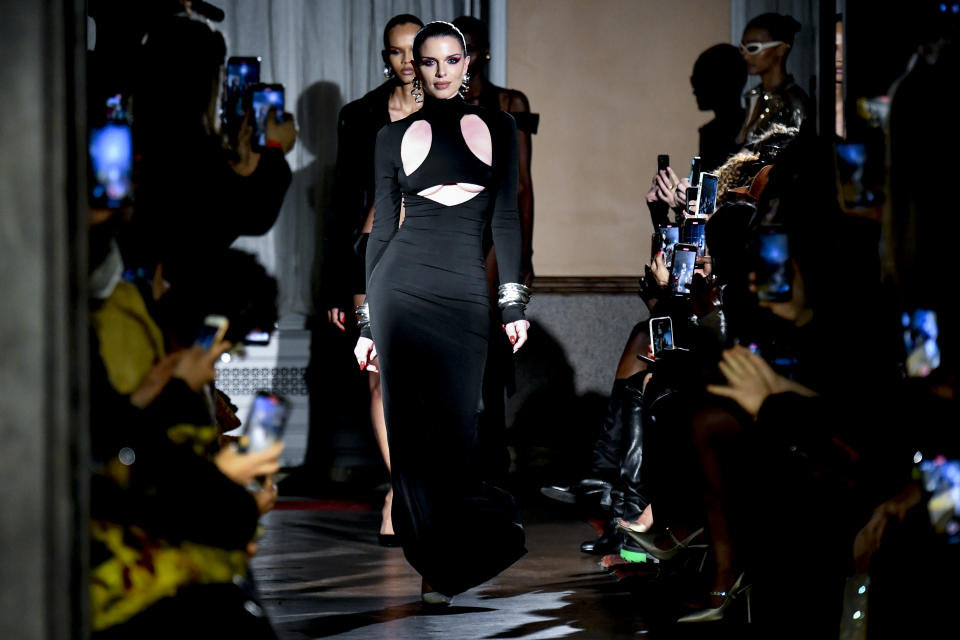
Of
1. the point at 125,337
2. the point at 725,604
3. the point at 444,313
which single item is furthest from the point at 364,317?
the point at 125,337

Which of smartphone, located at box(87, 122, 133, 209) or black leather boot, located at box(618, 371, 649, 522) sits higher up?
smartphone, located at box(87, 122, 133, 209)

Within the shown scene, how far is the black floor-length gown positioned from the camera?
3.53 m

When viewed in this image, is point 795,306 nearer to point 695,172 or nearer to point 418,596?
point 695,172

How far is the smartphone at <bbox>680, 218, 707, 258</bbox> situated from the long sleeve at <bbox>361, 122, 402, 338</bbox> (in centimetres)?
86

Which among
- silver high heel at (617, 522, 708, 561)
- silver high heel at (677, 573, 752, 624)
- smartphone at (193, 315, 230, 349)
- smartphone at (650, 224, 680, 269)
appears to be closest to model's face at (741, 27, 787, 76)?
smartphone at (650, 224, 680, 269)

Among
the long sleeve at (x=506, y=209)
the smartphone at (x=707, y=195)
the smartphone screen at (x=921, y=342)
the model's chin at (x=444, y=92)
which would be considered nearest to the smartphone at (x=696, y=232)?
the smartphone at (x=707, y=195)

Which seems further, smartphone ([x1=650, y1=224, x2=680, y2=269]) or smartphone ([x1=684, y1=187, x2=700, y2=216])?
smartphone ([x1=650, y1=224, x2=680, y2=269])

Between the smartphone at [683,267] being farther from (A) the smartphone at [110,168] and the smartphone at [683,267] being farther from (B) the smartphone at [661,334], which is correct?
(A) the smartphone at [110,168]

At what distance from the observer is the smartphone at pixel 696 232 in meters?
3.63

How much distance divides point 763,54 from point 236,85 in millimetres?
3966

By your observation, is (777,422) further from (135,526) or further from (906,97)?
(135,526)

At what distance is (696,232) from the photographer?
12.0 feet

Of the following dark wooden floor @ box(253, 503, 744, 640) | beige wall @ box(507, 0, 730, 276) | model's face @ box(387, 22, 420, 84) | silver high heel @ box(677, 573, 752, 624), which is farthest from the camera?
beige wall @ box(507, 0, 730, 276)

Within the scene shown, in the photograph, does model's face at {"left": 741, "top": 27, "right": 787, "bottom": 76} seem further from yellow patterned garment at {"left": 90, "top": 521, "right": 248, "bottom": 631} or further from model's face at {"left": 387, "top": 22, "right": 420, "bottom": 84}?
yellow patterned garment at {"left": 90, "top": 521, "right": 248, "bottom": 631}
